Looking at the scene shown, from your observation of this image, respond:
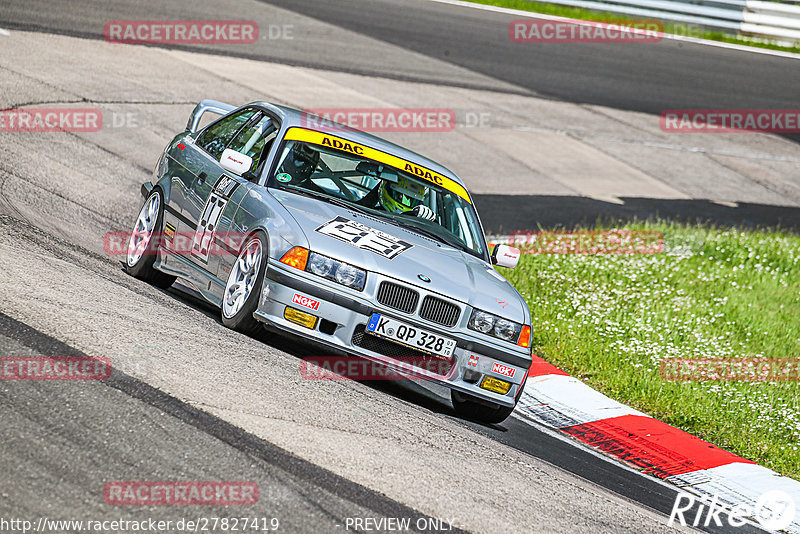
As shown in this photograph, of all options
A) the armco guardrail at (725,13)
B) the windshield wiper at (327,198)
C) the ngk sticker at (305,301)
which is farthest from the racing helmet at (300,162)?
the armco guardrail at (725,13)

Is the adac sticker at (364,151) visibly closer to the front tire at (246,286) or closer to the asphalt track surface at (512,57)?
the front tire at (246,286)

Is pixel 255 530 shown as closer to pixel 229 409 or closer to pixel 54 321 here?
pixel 229 409

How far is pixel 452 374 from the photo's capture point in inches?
252

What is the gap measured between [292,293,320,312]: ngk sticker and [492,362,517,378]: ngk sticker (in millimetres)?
1185

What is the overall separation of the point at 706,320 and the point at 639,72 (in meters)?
14.9

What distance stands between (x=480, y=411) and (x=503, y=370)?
48 centimetres

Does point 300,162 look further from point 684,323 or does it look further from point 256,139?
point 684,323

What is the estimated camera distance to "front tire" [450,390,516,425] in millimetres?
6770

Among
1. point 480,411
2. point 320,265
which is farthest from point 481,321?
point 320,265

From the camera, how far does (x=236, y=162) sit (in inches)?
276

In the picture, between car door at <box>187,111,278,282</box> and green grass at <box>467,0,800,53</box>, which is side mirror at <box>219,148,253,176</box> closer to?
car door at <box>187,111,278,282</box>

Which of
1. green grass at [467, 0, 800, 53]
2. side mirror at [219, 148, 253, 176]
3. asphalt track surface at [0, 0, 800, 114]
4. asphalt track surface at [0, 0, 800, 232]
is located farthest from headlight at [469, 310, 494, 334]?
green grass at [467, 0, 800, 53]

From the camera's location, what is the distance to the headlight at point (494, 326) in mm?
6414

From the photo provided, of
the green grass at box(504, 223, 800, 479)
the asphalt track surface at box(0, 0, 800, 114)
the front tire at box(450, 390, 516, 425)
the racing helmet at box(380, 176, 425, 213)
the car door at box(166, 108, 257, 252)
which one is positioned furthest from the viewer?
the asphalt track surface at box(0, 0, 800, 114)
